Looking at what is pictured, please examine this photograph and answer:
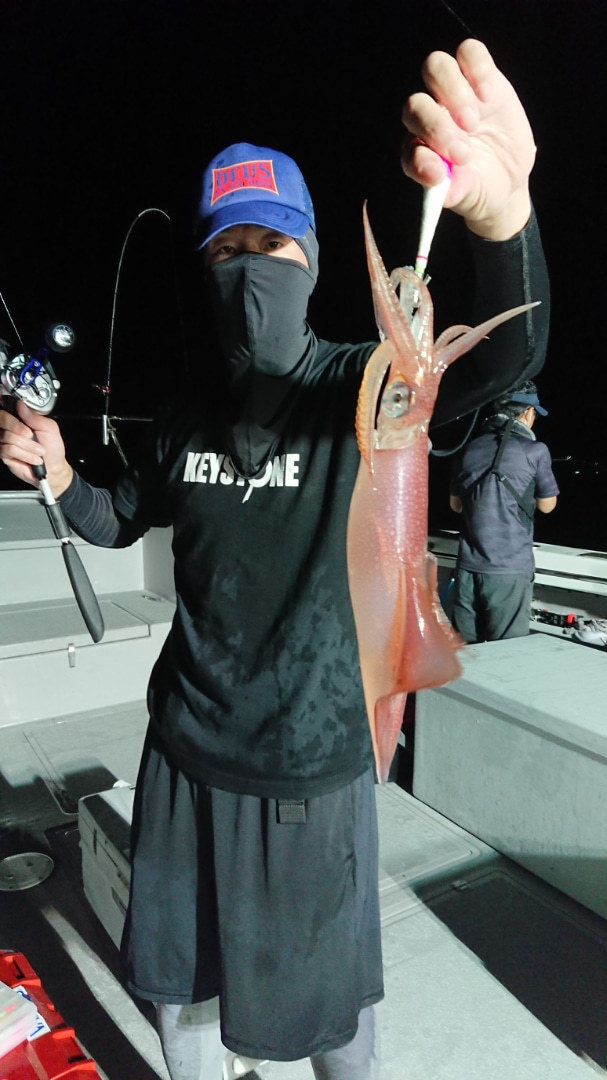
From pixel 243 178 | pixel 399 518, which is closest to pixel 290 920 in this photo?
pixel 399 518

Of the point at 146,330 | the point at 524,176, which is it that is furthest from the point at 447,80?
the point at 146,330

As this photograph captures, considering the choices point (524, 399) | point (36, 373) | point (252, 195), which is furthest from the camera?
point (524, 399)

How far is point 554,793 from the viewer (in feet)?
8.65

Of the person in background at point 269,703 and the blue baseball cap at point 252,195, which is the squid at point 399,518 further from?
the blue baseball cap at point 252,195

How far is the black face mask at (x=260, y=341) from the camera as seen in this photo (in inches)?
58.3

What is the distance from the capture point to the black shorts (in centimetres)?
146


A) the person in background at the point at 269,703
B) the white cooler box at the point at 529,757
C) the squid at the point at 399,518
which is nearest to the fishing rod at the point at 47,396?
the person in background at the point at 269,703

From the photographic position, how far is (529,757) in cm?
274

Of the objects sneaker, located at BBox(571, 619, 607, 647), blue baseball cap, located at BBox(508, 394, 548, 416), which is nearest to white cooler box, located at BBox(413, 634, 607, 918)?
sneaker, located at BBox(571, 619, 607, 647)

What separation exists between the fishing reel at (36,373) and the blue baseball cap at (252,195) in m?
0.71

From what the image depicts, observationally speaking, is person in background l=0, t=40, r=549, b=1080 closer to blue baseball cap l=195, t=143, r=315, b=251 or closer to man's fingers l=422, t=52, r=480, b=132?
blue baseball cap l=195, t=143, r=315, b=251

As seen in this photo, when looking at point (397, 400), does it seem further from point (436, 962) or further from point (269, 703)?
point (436, 962)

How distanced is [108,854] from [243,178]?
2221mm

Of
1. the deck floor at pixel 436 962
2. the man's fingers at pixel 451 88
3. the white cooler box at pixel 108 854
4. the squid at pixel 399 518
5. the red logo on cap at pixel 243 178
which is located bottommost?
the deck floor at pixel 436 962
